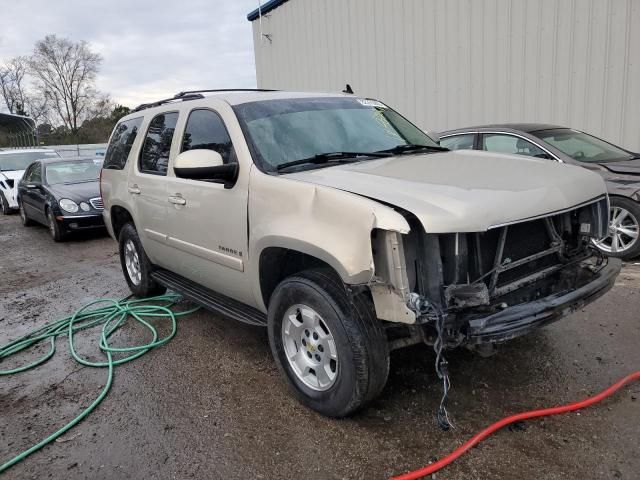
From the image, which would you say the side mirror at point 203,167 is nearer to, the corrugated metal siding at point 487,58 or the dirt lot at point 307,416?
the dirt lot at point 307,416

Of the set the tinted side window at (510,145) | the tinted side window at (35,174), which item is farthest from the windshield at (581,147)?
the tinted side window at (35,174)

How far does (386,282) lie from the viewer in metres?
2.57

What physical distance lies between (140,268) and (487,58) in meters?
7.35

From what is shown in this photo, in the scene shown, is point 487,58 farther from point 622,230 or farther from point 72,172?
point 72,172

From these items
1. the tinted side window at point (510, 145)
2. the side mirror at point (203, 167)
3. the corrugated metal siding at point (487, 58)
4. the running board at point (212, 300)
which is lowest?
the running board at point (212, 300)

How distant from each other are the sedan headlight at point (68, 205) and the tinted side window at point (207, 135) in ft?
20.2

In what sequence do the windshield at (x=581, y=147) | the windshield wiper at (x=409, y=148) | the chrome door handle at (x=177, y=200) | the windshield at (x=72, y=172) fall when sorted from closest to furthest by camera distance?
the windshield wiper at (x=409, y=148)
the chrome door handle at (x=177, y=200)
the windshield at (x=581, y=147)
the windshield at (x=72, y=172)

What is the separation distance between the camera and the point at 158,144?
4.70 m

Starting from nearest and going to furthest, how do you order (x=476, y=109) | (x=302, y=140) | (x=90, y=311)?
(x=302, y=140) → (x=90, y=311) → (x=476, y=109)

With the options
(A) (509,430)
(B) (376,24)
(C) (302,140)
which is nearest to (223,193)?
(C) (302,140)

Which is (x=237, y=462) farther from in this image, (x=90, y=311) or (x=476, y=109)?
(x=476, y=109)

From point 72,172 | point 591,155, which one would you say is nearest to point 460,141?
point 591,155

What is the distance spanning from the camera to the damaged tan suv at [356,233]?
256 centimetres

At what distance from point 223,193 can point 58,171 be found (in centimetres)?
Answer: 850
